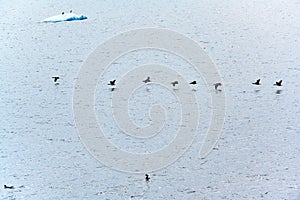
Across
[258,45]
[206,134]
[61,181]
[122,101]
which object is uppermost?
[258,45]

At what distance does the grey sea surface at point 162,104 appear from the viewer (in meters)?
2.08

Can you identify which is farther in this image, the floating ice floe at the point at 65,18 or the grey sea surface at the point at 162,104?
the floating ice floe at the point at 65,18

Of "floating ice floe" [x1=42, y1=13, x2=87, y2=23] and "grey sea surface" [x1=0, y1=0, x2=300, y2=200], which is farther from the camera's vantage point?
"floating ice floe" [x1=42, y1=13, x2=87, y2=23]

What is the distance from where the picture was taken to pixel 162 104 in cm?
285

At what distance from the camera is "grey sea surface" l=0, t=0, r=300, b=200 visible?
6.84ft

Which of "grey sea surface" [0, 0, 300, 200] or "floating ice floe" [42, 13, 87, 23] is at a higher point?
"floating ice floe" [42, 13, 87, 23]

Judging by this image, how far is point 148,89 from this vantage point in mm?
3053

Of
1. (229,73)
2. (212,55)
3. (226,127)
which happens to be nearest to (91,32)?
(212,55)

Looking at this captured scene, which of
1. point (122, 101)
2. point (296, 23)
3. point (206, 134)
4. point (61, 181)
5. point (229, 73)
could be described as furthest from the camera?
point (296, 23)

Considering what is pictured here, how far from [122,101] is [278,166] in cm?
103

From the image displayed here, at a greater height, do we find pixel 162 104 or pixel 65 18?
pixel 65 18

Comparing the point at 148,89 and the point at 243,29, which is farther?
the point at 243,29

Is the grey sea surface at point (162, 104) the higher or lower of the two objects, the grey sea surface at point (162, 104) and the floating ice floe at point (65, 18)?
the lower

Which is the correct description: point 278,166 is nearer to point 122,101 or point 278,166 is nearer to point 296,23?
point 122,101
